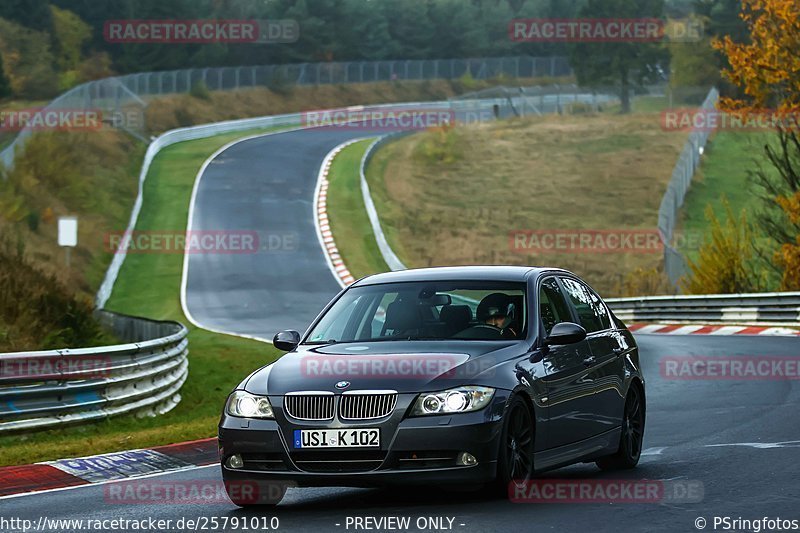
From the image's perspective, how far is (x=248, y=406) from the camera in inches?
375

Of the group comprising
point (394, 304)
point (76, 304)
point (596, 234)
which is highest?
point (394, 304)

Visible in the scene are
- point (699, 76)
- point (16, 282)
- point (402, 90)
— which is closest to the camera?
point (16, 282)

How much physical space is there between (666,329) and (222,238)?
2312 centimetres

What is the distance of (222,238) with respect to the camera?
54312 mm

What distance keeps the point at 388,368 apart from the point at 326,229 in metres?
45.8

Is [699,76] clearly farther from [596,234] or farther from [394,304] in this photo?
[394,304]

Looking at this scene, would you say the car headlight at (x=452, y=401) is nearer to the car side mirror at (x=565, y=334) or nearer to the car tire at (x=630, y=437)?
the car side mirror at (x=565, y=334)

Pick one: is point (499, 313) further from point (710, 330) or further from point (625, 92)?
point (625, 92)

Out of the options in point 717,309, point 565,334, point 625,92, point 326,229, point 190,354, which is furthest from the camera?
point 625,92

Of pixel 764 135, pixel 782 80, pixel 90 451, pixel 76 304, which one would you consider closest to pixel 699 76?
pixel 764 135

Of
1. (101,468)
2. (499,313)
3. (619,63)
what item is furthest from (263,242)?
(619,63)

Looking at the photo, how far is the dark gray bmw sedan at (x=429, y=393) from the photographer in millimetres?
9102

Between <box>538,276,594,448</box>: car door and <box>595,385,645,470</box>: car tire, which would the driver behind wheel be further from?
<box>595,385,645,470</box>: car tire

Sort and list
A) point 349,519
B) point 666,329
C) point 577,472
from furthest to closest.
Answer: point 666,329 → point 577,472 → point 349,519
